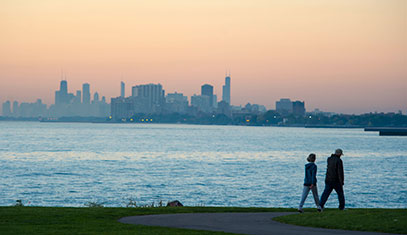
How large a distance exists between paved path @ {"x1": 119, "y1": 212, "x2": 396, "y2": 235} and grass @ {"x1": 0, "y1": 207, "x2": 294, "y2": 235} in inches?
32.3

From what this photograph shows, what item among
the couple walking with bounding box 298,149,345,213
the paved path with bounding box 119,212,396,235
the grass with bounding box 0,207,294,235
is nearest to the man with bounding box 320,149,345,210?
the couple walking with bounding box 298,149,345,213

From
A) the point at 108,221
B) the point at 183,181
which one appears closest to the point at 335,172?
the point at 108,221

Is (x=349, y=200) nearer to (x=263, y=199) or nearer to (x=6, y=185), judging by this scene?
(x=263, y=199)

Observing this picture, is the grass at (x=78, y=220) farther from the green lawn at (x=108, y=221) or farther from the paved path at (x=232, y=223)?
the paved path at (x=232, y=223)

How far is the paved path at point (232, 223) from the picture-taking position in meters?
15.3

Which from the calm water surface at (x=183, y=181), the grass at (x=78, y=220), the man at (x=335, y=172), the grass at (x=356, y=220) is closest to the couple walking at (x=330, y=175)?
the man at (x=335, y=172)

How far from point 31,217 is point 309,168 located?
27.2ft

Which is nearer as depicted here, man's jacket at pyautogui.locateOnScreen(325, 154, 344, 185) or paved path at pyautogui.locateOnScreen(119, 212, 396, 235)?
paved path at pyautogui.locateOnScreen(119, 212, 396, 235)

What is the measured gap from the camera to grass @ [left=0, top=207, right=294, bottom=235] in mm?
15086

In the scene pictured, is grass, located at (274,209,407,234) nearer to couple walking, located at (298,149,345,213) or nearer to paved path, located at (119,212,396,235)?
paved path, located at (119,212,396,235)

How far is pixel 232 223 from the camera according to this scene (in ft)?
55.5

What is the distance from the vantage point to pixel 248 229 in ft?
51.3

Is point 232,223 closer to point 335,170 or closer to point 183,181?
point 335,170

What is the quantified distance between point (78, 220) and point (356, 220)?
762 cm
